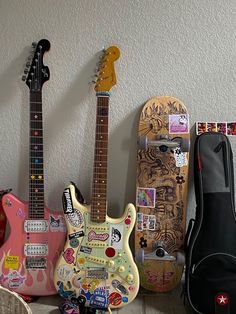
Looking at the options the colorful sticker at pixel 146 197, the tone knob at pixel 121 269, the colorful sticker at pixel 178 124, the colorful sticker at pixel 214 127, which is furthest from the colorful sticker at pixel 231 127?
the tone knob at pixel 121 269

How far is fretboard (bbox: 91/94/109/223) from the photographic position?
5.24ft

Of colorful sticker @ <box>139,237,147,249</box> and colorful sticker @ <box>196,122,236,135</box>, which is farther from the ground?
colorful sticker @ <box>196,122,236,135</box>

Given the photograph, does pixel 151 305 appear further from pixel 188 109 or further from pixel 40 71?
pixel 40 71

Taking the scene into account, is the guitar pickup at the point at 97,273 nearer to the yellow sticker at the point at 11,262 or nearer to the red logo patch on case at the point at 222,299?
the yellow sticker at the point at 11,262

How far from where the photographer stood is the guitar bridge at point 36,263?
65.4 inches

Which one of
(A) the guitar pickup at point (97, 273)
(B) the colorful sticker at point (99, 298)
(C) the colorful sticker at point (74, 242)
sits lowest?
(B) the colorful sticker at point (99, 298)

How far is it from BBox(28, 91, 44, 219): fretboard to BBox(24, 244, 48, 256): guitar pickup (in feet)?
0.43

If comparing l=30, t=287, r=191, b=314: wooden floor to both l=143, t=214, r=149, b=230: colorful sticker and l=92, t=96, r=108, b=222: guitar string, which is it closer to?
l=143, t=214, r=149, b=230: colorful sticker

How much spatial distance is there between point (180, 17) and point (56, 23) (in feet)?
1.75

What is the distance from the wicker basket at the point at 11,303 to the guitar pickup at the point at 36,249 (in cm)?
23

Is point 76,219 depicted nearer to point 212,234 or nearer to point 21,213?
point 21,213

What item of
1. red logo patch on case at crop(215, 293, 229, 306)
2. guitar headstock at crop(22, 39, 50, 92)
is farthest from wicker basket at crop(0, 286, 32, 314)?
guitar headstock at crop(22, 39, 50, 92)

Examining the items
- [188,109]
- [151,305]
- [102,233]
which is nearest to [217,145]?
[188,109]

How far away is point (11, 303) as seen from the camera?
144 cm
